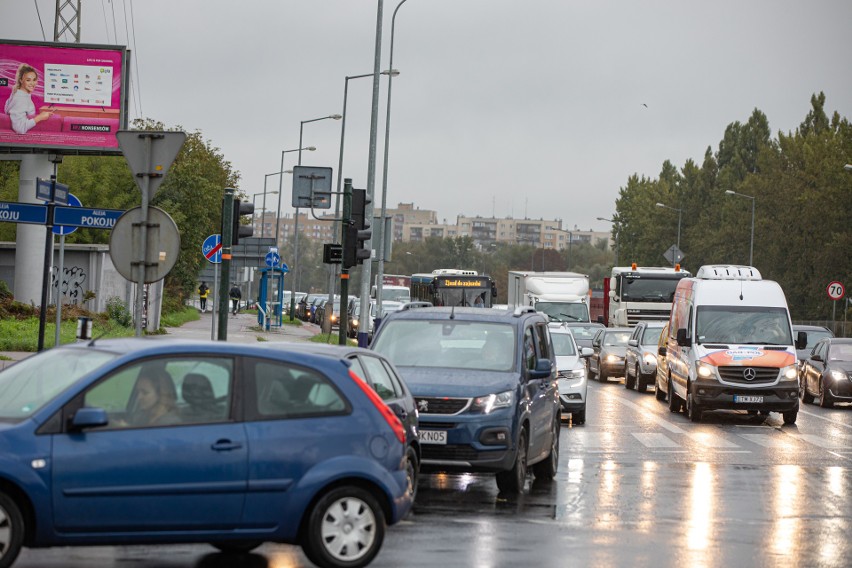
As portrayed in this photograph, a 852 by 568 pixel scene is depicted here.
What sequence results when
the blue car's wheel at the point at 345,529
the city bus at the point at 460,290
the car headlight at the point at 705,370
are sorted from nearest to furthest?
the blue car's wheel at the point at 345,529, the car headlight at the point at 705,370, the city bus at the point at 460,290

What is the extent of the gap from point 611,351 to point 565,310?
8289mm

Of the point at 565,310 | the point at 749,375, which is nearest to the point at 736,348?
the point at 749,375

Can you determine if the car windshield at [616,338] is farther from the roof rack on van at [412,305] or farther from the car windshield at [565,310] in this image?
the roof rack on van at [412,305]

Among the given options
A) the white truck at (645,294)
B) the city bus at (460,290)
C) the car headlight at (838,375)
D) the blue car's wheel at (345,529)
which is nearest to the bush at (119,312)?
the city bus at (460,290)

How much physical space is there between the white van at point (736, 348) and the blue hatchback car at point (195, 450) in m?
16.4

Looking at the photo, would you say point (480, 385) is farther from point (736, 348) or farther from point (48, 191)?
point (736, 348)

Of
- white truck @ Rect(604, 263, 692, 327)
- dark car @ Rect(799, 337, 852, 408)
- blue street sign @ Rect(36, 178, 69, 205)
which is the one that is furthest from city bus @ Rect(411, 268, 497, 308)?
blue street sign @ Rect(36, 178, 69, 205)

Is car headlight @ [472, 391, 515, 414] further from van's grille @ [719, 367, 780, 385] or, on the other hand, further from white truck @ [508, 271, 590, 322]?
white truck @ [508, 271, 590, 322]

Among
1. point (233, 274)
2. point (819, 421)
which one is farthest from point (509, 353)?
point (233, 274)

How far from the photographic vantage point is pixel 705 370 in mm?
24828

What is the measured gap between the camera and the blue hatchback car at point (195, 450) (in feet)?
27.2

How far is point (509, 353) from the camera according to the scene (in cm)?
1427

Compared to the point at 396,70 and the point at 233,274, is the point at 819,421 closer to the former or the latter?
the point at 396,70

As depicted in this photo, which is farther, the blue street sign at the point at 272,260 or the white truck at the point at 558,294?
the white truck at the point at 558,294
